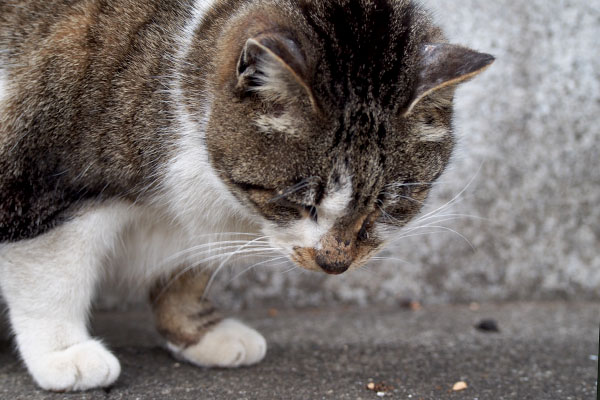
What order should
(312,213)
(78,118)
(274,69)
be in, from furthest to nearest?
(78,118)
(312,213)
(274,69)

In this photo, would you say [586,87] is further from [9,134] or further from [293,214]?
[9,134]

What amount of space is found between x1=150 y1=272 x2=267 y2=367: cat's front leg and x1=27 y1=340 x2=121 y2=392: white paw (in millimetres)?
297

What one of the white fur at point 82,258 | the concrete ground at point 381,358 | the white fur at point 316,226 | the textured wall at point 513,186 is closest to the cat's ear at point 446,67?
the white fur at point 316,226

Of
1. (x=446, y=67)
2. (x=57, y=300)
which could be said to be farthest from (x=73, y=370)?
(x=446, y=67)

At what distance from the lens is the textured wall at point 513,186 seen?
7.84 ft

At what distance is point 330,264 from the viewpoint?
1.53 metres

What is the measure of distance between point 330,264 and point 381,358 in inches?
22.5

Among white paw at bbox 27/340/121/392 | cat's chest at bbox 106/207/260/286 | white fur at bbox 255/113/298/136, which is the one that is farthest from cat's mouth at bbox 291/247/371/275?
white paw at bbox 27/340/121/392

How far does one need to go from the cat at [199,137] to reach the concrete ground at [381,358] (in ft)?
0.81

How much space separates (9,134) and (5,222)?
220 mm

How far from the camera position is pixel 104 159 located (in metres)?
1.62

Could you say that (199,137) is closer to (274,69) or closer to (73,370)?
(274,69)

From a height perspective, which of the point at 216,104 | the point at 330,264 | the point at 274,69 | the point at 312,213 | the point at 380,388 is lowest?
the point at 380,388

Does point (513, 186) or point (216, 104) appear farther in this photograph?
point (513, 186)
